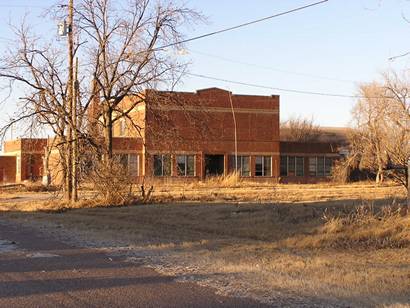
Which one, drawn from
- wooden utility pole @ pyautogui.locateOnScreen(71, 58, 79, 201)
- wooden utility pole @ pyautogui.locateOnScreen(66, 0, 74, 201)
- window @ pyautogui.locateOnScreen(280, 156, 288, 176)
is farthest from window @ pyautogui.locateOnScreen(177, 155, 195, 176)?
wooden utility pole @ pyautogui.locateOnScreen(71, 58, 79, 201)

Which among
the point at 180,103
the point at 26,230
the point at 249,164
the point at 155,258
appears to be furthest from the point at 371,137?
the point at 155,258

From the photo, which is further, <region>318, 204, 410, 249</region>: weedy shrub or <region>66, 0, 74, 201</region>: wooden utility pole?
<region>66, 0, 74, 201</region>: wooden utility pole

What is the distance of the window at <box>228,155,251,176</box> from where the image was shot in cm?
6831

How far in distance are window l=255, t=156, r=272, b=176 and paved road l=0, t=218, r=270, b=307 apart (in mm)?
56077

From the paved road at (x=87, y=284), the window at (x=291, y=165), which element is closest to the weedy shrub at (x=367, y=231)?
the paved road at (x=87, y=284)

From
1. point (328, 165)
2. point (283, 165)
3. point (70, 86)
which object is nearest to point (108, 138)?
point (70, 86)

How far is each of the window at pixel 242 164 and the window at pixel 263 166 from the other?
3.23 feet

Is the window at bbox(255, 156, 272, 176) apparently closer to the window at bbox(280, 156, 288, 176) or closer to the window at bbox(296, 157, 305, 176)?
the window at bbox(280, 156, 288, 176)

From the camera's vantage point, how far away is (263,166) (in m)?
69.6

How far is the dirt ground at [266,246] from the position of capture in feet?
29.9

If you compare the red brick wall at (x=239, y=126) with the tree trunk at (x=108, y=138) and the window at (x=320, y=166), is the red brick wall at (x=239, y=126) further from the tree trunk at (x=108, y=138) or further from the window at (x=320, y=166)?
the tree trunk at (x=108, y=138)

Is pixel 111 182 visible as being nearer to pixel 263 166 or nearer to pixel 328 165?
pixel 263 166

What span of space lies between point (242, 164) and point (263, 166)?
2572 millimetres

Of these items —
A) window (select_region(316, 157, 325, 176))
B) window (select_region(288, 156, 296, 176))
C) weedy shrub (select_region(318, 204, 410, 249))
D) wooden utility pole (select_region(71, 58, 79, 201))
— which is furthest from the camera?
window (select_region(316, 157, 325, 176))
